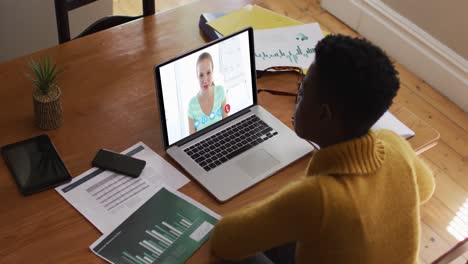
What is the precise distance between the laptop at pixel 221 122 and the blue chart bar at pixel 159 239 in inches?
4.6

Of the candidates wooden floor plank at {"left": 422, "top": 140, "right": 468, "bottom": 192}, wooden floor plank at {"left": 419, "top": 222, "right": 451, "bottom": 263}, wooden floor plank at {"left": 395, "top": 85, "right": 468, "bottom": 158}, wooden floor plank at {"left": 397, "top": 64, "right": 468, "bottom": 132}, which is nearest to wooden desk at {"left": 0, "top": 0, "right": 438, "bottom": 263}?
wooden floor plank at {"left": 419, "top": 222, "right": 451, "bottom": 263}

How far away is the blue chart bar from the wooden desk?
0.06 m

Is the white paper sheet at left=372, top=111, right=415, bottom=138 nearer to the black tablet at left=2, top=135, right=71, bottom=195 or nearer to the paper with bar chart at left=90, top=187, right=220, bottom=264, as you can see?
the paper with bar chart at left=90, top=187, right=220, bottom=264

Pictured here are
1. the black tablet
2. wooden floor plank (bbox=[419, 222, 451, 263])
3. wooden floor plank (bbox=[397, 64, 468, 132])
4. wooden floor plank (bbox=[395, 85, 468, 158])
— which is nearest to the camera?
the black tablet

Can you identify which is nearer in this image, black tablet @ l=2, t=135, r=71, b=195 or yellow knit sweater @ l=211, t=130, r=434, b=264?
yellow knit sweater @ l=211, t=130, r=434, b=264

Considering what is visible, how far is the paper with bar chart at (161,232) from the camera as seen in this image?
4.01 feet

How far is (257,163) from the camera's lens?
145 centimetres

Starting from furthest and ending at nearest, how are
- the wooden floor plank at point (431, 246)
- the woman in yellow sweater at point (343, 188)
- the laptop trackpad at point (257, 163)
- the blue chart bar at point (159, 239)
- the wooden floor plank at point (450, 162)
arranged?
the wooden floor plank at point (450, 162) → the wooden floor plank at point (431, 246) → the laptop trackpad at point (257, 163) → the blue chart bar at point (159, 239) → the woman in yellow sweater at point (343, 188)

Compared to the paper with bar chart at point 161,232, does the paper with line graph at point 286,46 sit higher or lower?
higher

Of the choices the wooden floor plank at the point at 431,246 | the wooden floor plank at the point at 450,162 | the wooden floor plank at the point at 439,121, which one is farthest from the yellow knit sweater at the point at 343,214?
the wooden floor plank at the point at 439,121

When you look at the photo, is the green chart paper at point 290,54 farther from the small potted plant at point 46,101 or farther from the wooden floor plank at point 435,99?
the wooden floor plank at point 435,99

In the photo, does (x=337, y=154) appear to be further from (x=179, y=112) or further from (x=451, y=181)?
(x=451, y=181)

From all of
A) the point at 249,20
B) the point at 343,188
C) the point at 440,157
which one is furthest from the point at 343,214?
the point at 440,157

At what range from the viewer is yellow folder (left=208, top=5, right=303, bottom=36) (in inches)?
71.7
